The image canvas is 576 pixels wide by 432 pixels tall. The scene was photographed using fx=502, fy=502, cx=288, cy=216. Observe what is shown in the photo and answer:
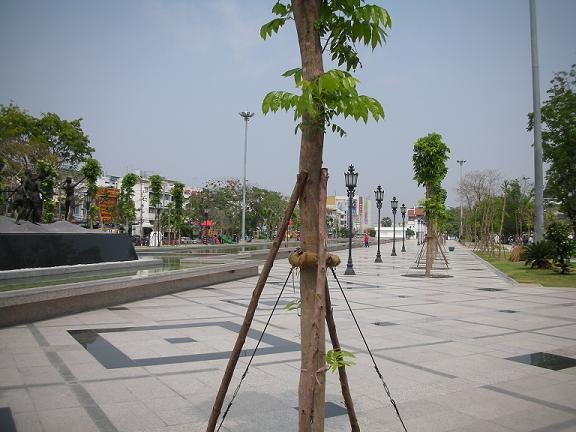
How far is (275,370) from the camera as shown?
6.59 meters

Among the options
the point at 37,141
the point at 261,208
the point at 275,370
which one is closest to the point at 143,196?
the point at 261,208

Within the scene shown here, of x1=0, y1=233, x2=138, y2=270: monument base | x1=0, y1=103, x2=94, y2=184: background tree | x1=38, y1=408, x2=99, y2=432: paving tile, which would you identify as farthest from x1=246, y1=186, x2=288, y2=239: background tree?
x1=38, y1=408, x2=99, y2=432: paving tile

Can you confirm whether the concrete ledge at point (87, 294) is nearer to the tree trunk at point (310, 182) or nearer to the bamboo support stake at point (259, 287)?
the bamboo support stake at point (259, 287)

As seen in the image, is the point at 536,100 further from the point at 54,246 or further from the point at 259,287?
the point at 259,287

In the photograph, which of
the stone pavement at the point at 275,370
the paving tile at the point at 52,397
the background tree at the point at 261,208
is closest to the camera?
the stone pavement at the point at 275,370

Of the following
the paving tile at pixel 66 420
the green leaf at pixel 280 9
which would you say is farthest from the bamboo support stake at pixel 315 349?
the paving tile at pixel 66 420

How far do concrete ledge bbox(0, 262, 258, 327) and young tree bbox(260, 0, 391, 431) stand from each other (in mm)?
7799

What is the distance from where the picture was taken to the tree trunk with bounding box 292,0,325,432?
3225mm

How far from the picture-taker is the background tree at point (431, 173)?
21.4 metres

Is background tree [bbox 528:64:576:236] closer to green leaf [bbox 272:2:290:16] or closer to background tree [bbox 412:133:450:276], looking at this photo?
background tree [bbox 412:133:450:276]

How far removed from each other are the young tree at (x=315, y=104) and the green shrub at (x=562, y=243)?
22.0 metres

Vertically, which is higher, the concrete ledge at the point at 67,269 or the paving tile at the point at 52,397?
the concrete ledge at the point at 67,269

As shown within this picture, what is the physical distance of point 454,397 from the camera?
5.59 metres

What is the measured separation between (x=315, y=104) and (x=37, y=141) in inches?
1572
